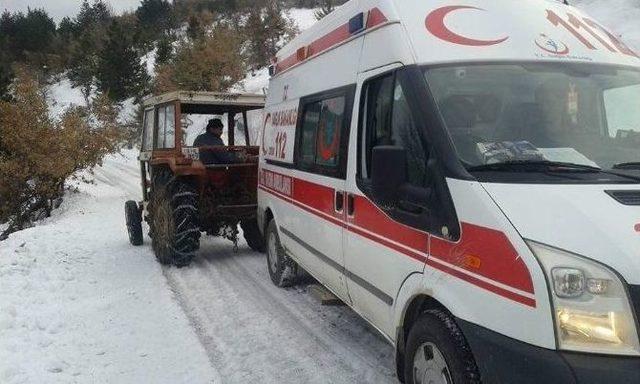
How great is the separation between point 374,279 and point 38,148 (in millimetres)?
16705

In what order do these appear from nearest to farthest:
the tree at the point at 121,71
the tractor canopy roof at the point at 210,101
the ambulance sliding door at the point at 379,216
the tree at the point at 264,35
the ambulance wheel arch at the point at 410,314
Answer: the ambulance wheel arch at the point at 410,314
the ambulance sliding door at the point at 379,216
the tractor canopy roof at the point at 210,101
the tree at the point at 264,35
the tree at the point at 121,71

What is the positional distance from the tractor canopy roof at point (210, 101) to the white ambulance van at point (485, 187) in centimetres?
360

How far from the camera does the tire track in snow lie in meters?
4.29

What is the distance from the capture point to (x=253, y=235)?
8672 mm

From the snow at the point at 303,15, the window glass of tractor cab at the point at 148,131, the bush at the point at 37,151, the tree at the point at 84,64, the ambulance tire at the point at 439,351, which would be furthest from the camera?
the tree at the point at 84,64

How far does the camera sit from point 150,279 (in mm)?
7086

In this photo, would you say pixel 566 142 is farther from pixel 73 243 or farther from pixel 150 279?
pixel 73 243

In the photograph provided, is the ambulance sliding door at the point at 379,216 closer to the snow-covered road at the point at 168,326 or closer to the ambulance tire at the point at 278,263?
the snow-covered road at the point at 168,326

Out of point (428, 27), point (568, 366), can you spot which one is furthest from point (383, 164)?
point (568, 366)

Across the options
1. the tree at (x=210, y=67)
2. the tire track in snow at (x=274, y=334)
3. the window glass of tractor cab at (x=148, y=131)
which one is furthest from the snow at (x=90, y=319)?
the tree at (x=210, y=67)

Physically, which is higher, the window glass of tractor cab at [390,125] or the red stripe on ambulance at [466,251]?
the window glass of tractor cab at [390,125]

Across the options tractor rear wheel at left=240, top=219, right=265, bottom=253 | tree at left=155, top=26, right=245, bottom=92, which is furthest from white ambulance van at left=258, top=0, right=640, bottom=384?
tree at left=155, top=26, right=245, bottom=92

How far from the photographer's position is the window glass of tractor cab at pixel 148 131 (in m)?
9.13

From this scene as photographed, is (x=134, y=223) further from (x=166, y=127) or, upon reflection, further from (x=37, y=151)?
(x=37, y=151)
